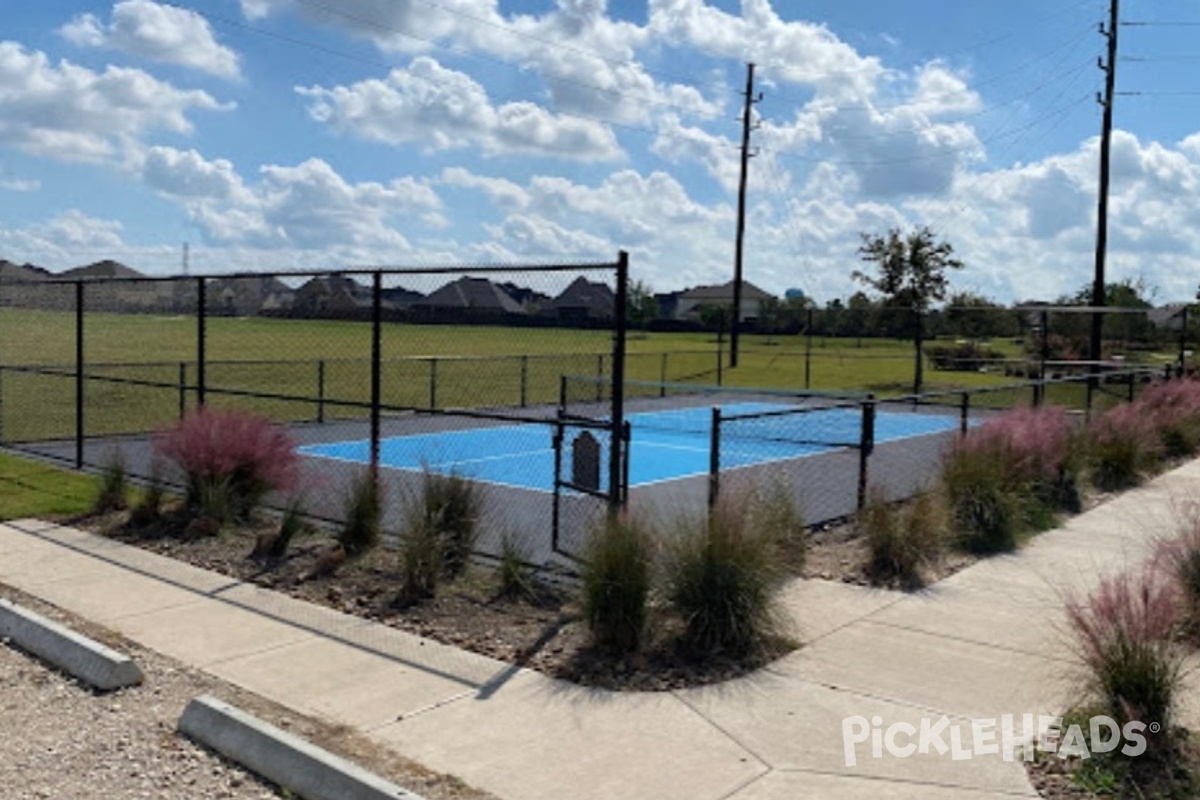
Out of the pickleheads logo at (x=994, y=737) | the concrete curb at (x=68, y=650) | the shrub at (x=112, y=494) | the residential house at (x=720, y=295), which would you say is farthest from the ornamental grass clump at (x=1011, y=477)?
the residential house at (x=720, y=295)

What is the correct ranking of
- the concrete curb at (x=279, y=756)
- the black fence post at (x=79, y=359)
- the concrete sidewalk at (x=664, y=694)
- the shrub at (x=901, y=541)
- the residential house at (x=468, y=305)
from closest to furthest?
1. the concrete curb at (x=279, y=756)
2. the concrete sidewalk at (x=664, y=694)
3. the shrub at (x=901, y=541)
4. the residential house at (x=468, y=305)
5. the black fence post at (x=79, y=359)

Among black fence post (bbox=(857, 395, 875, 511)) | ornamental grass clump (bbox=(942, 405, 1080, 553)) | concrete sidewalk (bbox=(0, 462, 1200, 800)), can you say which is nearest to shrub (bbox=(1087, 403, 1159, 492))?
ornamental grass clump (bbox=(942, 405, 1080, 553))

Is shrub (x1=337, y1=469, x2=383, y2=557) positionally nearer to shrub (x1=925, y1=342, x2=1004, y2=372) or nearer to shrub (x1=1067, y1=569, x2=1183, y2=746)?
shrub (x1=1067, y1=569, x2=1183, y2=746)

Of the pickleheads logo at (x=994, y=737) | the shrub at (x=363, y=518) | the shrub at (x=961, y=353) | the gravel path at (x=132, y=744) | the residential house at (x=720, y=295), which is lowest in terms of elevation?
the gravel path at (x=132, y=744)

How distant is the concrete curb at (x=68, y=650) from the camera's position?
617cm

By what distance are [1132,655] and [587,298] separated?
900 cm

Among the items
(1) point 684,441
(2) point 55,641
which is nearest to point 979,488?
(2) point 55,641

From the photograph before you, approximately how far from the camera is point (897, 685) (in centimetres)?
620

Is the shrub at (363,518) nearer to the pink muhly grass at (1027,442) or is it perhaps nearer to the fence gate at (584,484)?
the fence gate at (584,484)

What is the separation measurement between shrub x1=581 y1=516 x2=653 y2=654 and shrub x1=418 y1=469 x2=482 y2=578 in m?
1.96

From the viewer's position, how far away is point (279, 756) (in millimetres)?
4934

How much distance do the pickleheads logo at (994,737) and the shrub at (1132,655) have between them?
0.08 m

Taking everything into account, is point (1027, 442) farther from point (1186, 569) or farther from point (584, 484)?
point (584, 484)

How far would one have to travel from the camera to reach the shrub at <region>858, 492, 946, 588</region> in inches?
346
